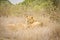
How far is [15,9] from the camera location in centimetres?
147

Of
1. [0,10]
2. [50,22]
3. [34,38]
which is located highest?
[0,10]

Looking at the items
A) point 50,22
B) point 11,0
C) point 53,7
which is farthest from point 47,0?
point 11,0

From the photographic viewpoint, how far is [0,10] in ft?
4.81

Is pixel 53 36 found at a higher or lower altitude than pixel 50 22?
lower

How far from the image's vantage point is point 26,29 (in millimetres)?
1403

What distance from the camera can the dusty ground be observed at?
53.9 inches

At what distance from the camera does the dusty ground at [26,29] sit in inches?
53.9

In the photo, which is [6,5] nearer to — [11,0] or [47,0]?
[11,0]

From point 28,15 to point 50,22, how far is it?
0.21 m

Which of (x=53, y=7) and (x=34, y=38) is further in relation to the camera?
(x=53, y=7)

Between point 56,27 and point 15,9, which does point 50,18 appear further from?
point 15,9

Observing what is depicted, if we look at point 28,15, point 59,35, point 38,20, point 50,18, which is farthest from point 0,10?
point 59,35

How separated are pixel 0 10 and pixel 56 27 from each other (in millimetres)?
538

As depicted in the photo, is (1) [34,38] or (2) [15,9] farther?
(2) [15,9]
